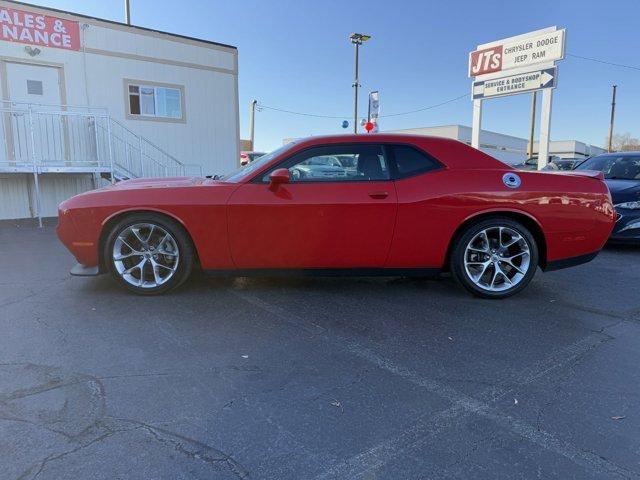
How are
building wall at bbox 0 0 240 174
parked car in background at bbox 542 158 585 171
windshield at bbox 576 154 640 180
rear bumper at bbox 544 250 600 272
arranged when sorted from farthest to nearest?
building wall at bbox 0 0 240 174 < parked car in background at bbox 542 158 585 171 < windshield at bbox 576 154 640 180 < rear bumper at bbox 544 250 600 272

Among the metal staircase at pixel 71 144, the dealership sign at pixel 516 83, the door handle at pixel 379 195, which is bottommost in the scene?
the door handle at pixel 379 195

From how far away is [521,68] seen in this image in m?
14.1

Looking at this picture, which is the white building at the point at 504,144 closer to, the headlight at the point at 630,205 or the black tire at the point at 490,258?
the headlight at the point at 630,205

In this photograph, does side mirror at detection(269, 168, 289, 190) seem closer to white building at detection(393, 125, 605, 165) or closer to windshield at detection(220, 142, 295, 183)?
windshield at detection(220, 142, 295, 183)

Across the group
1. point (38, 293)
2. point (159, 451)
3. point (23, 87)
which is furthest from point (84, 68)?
point (159, 451)

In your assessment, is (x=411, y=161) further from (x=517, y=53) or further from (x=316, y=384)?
(x=517, y=53)

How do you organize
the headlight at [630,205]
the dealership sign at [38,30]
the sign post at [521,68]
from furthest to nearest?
1. the sign post at [521,68]
2. the dealership sign at [38,30]
3. the headlight at [630,205]

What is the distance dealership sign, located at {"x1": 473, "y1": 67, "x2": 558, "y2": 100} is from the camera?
13320 millimetres

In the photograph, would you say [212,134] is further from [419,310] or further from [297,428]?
[297,428]

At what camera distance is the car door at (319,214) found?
411cm

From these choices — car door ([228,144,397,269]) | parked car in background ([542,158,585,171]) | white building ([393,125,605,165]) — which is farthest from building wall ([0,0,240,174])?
Result: white building ([393,125,605,165])

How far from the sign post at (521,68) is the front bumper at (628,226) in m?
7.52

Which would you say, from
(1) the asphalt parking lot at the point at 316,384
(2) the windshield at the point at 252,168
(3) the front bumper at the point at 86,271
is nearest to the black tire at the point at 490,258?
(1) the asphalt parking lot at the point at 316,384

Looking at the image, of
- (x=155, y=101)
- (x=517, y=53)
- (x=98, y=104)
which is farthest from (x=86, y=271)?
(x=517, y=53)
